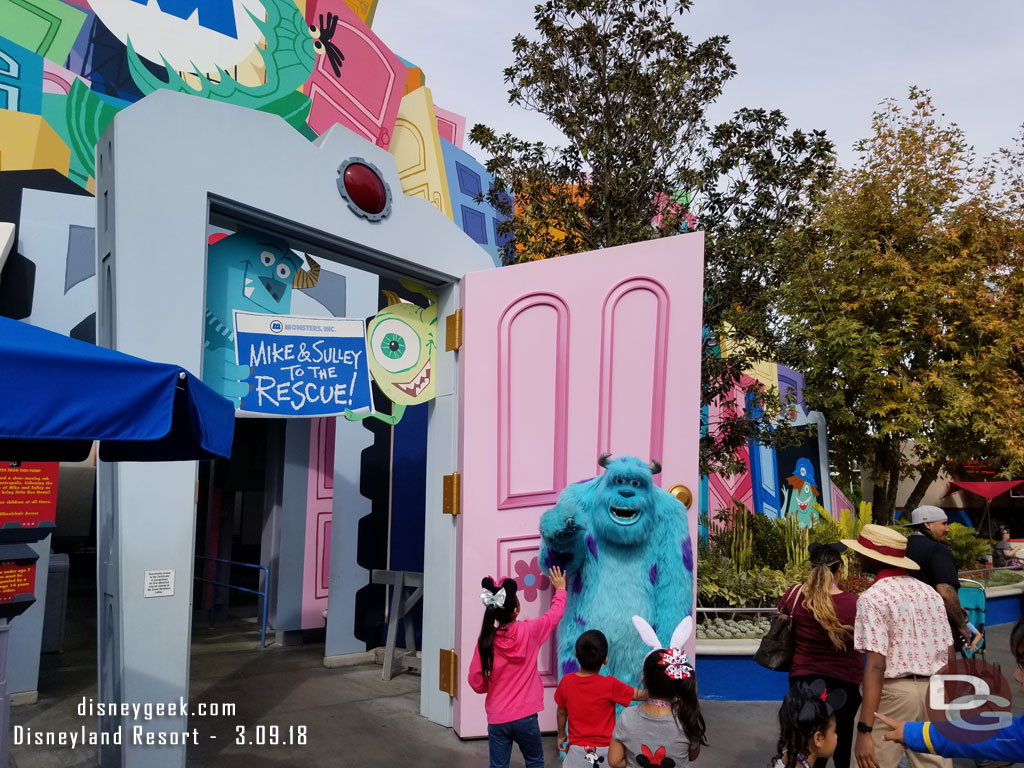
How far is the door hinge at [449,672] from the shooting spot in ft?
17.5

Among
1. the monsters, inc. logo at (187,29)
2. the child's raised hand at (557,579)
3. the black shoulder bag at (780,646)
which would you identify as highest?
the monsters, inc. logo at (187,29)

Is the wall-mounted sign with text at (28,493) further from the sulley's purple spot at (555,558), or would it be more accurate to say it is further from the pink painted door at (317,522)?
the sulley's purple spot at (555,558)

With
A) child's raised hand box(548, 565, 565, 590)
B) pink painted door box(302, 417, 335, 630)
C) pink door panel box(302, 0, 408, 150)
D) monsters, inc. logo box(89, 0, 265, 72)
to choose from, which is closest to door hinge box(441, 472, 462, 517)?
child's raised hand box(548, 565, 565, 590)

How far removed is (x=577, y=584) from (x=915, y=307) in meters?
9.69

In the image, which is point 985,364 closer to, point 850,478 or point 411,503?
point 850,478

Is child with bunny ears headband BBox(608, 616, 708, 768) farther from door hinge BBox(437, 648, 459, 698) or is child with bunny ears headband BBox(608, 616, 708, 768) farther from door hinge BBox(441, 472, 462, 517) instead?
door hinge BBox(441, 472, 462, 517)

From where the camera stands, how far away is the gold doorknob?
5.16 meters

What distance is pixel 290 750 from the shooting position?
5.04 metres

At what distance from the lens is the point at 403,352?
18.6 feet

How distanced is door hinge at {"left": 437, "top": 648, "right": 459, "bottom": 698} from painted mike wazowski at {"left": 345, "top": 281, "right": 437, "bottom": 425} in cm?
162

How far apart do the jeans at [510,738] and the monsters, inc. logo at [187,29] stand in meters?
7.05

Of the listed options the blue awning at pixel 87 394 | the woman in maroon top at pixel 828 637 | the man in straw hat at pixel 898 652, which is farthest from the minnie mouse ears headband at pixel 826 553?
the blue awning at pixel 87 394

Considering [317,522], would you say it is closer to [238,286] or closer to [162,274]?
[238,286]

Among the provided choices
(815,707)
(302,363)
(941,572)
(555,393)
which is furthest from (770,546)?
(815,707)
